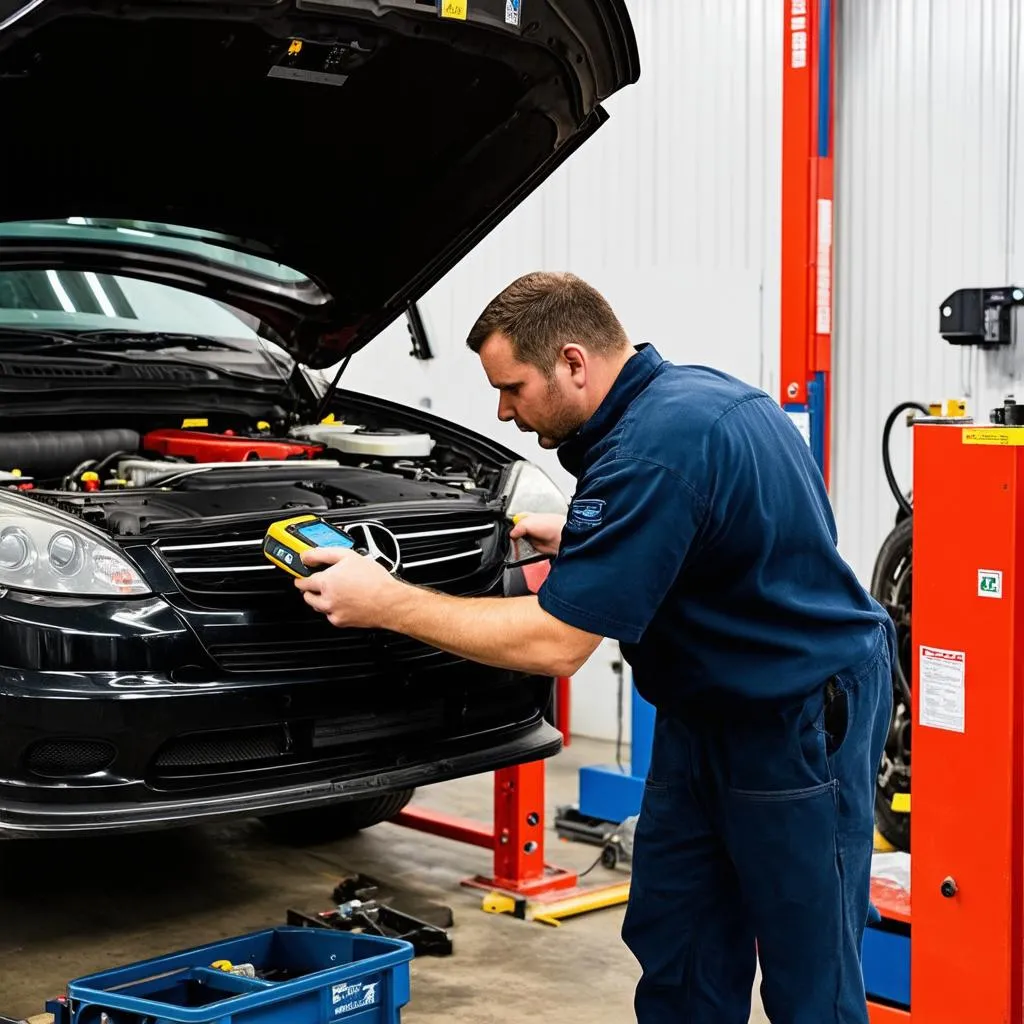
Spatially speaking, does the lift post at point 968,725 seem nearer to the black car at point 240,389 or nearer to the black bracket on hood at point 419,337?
the black car at point 240,389

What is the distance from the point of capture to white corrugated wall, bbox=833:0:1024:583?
16.4ft

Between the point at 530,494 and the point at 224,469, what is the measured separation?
0.75 meters

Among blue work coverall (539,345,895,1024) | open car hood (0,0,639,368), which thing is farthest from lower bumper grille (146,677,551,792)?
open car hood (0,0,639,368)

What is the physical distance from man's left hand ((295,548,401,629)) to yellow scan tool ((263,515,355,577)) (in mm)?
100

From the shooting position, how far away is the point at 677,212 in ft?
19.5

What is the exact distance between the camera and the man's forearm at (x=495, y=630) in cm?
230

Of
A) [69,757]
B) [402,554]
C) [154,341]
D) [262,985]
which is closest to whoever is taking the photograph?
[262,985]

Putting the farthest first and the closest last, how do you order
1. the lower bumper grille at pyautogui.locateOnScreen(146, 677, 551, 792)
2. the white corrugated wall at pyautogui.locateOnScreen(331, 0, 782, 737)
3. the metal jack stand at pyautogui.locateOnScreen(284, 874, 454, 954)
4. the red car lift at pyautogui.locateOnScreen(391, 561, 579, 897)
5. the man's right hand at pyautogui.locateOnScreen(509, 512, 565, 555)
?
1. the white corrugated wall at pyautogui.locateOnScreen(331, 0, 782, 737)
2. the red car lift at pyautogui.locateOnScreen(391, 561, 579, 897)
3. the metal jack stand at pyautogui.locateOnScreen(284, 874, 454, 954)
4. the man's right hand at pyautogui.locateOnScreen(509, 512, 565, 555)
5. the lower bumper grille at pyautogui.locateOnScreen(146, 677, 551, 792)

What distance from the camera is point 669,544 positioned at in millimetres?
2213

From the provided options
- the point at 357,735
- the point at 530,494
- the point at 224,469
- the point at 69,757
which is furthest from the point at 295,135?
the point at 69,757

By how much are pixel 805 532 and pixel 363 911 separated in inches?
68.0

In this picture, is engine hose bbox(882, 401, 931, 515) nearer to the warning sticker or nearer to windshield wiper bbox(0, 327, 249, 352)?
the warning sticker

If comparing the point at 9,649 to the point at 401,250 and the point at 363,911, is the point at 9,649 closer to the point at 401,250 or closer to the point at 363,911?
the point at 363,911

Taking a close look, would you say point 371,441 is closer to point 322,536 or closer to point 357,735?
point 357,735
